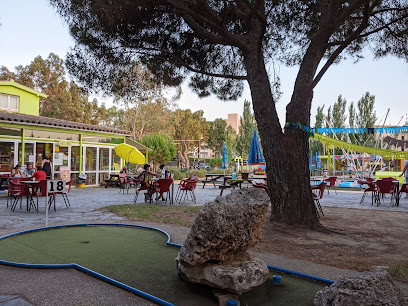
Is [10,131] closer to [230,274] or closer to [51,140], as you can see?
[51,140]

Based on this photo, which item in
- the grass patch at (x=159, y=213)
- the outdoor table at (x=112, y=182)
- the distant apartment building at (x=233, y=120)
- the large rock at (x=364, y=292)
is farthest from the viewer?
the distant apartment building at (x=233, y=120)

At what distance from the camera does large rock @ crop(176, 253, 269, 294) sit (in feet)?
9.71

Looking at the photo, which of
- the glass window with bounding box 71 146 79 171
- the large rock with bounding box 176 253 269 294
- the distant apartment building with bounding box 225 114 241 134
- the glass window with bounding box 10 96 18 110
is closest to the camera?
the large rock with bounding box 176 253 269 294

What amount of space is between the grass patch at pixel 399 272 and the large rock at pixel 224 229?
1.75m

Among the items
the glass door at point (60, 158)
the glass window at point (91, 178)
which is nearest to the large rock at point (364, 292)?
the glass door at point (60, 158)

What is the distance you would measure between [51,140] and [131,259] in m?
12.3

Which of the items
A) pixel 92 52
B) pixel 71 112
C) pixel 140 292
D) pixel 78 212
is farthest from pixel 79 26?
pixel 71 112

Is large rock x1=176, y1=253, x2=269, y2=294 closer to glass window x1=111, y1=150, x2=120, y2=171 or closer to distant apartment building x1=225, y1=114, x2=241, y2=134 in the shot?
glass window x1=111, y1=150, x2=120, y2=171

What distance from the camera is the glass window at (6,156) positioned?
12586 millimetres

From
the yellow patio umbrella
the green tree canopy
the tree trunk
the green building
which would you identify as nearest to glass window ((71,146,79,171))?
the green building

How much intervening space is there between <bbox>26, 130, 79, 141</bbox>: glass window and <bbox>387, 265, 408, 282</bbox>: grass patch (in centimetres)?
1405

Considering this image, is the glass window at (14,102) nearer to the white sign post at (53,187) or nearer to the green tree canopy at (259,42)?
the green tree canopy at (259,42)

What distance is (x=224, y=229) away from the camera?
3.07 m

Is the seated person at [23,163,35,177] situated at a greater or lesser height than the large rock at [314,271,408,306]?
greater
